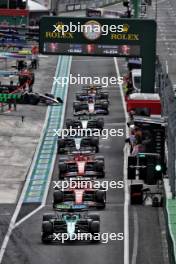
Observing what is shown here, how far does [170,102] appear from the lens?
157ft

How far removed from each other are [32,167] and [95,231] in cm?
1373

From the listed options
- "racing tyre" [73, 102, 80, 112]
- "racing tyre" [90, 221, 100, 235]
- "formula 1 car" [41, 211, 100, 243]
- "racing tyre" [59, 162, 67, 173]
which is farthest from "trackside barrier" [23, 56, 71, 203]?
"racing tyre" [90, 221, 100, 235]

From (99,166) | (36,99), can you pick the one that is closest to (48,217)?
(99,166)

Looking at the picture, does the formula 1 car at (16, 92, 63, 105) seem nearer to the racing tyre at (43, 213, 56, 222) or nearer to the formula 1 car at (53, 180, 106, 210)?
the formula 1 car at (53, 180, 106, 210)

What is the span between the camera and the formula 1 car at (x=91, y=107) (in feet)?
211

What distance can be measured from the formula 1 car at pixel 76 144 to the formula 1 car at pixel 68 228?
1461 centimetres

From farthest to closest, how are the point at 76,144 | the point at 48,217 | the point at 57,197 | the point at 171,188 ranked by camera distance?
1. the point at 76,144
2. the point at 57,197
3. the point at 171,188
4. the point at 48,217

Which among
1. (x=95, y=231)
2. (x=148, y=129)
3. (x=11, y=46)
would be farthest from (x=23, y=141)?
(x=11, y=46)

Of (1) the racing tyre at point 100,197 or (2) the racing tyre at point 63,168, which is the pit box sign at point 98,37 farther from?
(1) the racing tyre at point 100,197

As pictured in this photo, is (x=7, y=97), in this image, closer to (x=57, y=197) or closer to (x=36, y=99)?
(x=36, y=99)

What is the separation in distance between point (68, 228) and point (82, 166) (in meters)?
9.89

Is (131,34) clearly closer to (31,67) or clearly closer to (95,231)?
(95,231)

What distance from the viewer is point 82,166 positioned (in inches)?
1887

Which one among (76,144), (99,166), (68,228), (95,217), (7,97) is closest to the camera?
(68,228)
